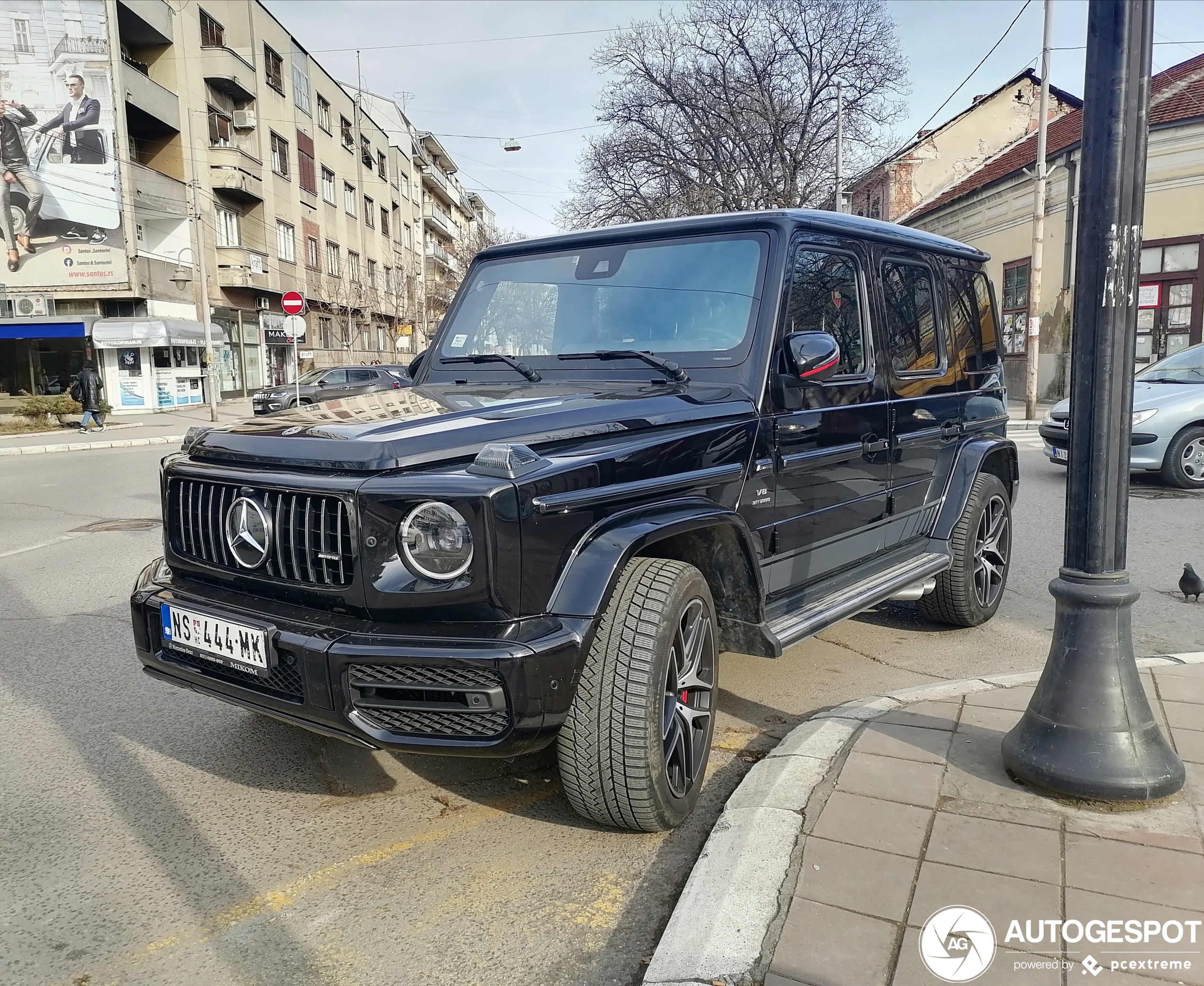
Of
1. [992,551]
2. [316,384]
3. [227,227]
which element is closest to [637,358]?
[992,551]

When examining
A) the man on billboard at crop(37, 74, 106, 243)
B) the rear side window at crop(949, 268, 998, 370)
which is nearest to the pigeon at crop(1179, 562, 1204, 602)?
the rear side window at crop(949, 268, 998, 370)

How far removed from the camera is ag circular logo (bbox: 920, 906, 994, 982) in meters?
2.12

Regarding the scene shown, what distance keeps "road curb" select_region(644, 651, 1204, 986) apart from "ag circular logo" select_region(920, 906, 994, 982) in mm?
370

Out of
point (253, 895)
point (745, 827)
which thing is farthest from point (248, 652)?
point (745, 827)

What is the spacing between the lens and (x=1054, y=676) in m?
2.99

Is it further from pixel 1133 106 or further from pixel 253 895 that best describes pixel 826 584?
pixel 253 895

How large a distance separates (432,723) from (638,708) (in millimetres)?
580

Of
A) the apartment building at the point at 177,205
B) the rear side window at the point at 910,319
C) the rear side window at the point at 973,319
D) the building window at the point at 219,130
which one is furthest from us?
the building window at the point at 219,130

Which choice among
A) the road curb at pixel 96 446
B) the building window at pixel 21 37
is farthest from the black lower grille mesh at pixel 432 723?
the building window at pixel 21 37

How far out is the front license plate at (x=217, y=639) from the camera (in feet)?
9.01

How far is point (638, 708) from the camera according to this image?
2.69 metres

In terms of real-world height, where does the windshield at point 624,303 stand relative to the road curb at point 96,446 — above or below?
above

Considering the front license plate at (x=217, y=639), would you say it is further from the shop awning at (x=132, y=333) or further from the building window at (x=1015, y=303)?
the shop awning at (x=132, y=333)

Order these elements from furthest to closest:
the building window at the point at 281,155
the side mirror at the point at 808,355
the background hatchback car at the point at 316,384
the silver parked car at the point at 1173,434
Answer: the building window at the point at 281,155 < the background hatchback car at the point at 316,384 < the silver parked car at the point at 1173,434 < the side mirror at the point at 808,355
